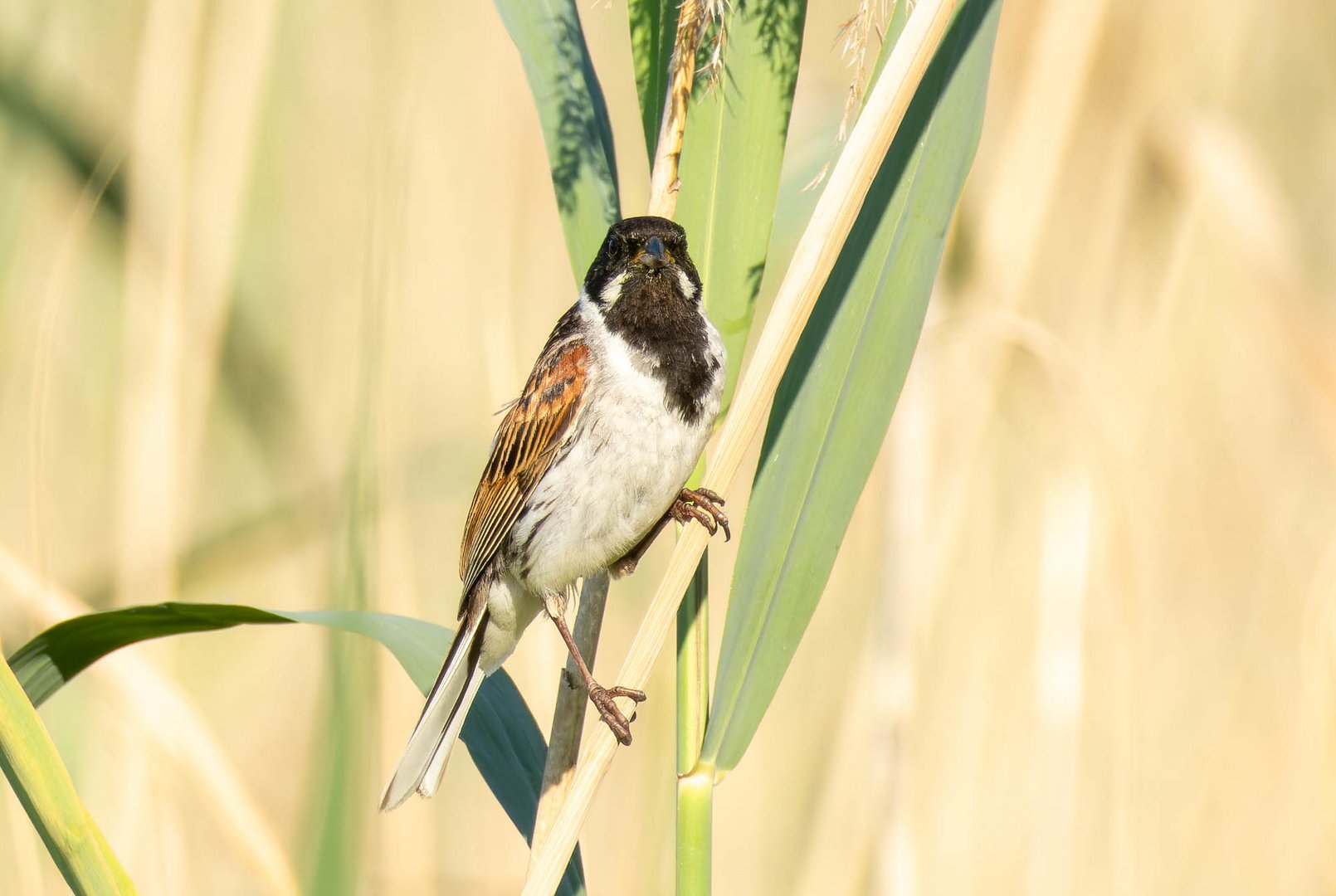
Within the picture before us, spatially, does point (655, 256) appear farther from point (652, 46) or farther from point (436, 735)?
point (436, 735)

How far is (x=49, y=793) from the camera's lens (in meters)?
1.24

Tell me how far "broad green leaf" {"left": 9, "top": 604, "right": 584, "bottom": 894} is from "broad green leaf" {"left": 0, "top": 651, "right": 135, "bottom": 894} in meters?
0.23

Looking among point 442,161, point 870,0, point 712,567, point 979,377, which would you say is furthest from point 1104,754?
point 442,161

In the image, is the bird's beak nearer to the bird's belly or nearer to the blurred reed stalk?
the bird's belly

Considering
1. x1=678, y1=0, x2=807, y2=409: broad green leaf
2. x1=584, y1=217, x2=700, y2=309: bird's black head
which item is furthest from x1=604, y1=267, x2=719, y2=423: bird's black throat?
x1=678, y1=0, x2=807, y2=409: broad green leaf

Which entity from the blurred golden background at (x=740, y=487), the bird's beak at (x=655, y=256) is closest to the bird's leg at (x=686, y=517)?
the bird's beak at (x=655, y=256)

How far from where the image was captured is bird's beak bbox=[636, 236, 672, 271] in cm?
188

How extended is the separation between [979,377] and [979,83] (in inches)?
54.5

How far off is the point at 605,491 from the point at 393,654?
0.50 metres

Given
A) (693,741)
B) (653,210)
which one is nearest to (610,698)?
(693,741)

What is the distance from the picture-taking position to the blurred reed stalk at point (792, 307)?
149 centimetres

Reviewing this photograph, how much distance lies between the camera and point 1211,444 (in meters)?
3.27

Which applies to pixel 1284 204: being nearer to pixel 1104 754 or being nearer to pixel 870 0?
pixel 1104 754

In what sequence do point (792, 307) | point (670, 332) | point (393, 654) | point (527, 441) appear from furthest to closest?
point (527, 441) → point (670, 332) → point (393, 654) → point (792, 307)
